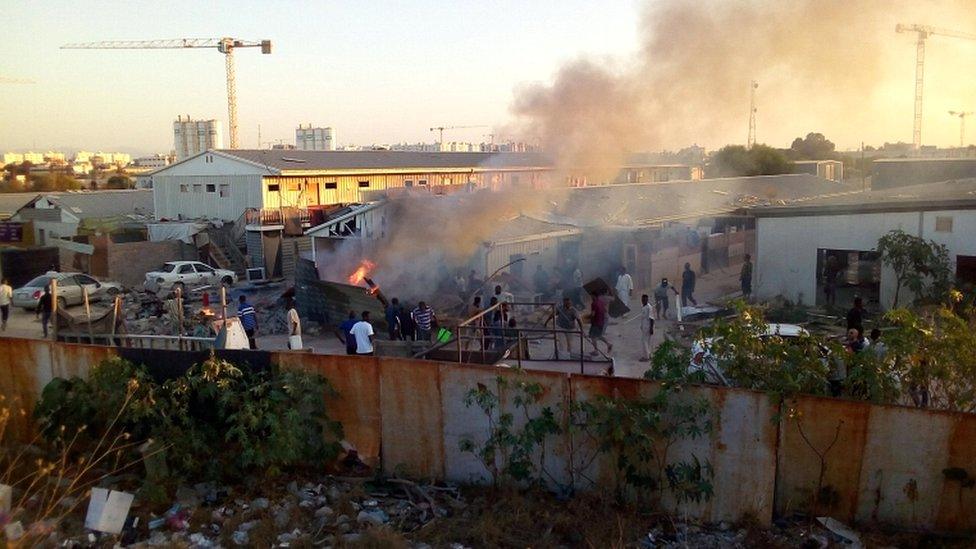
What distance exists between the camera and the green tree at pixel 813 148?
79062mm

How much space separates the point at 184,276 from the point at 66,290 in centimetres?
346

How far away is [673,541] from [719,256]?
19.2 m

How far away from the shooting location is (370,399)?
7.82 metres

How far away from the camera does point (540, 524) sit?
664cm

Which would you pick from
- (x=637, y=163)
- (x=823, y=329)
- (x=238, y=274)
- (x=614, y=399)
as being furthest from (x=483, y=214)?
(x=637, y=163)

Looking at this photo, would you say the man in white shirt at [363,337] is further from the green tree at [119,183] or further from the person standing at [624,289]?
the green tree at [119,183]

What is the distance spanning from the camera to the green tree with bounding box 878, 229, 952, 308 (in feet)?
50.0

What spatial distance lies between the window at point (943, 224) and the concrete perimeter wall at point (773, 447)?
36.8ft

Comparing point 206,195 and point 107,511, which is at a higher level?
point 206,195

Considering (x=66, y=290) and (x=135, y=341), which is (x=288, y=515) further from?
(x=66, y=290)

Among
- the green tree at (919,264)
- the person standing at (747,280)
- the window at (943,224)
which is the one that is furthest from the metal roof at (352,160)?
the window at (943,224)

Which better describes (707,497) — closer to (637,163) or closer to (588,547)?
(588,547)

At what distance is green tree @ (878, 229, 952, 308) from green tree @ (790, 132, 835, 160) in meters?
66.6

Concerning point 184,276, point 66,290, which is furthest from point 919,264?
point 66,290
